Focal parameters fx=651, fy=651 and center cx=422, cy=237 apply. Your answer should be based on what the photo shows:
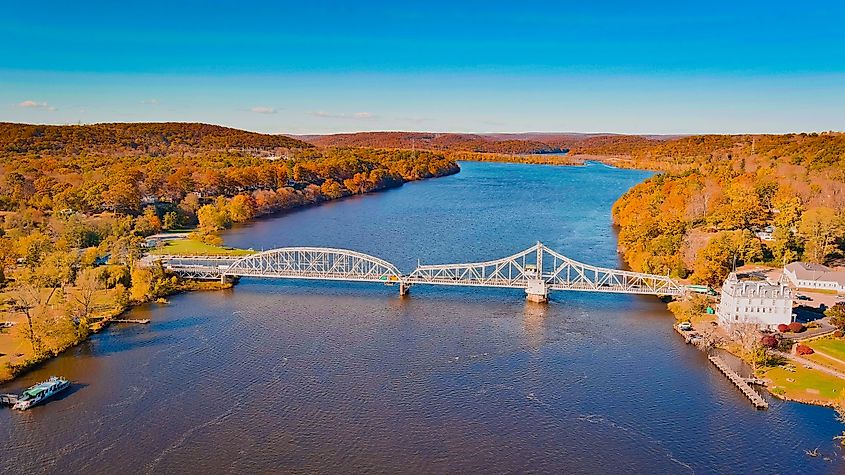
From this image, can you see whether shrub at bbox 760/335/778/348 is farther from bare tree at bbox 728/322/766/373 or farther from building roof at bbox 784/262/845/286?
building roof at bbox 784/262/845/286

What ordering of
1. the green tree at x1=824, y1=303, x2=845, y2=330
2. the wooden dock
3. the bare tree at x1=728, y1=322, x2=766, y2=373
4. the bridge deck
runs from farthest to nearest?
the bridge deck
the green tree at x1=824, y1=303, x2=845, y2=330
the bare tree at x1=728, y1=322, x2=766, y2=373
the wooden dock

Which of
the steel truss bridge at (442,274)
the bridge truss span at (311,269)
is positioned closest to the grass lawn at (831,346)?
the steel truss bridge at (442,274)

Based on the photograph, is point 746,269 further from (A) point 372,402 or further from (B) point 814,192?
(A) point 372,402

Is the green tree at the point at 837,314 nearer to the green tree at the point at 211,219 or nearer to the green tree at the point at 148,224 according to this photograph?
the green tree at the point at 211,219

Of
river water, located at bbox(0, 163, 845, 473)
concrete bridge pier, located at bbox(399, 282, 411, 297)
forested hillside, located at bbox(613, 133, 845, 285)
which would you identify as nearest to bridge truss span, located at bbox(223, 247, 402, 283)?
concrete bridge pier, located at bbox(399, 282, 411, 297)

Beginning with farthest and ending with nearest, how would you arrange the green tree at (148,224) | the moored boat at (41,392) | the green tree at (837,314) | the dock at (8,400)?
the green tree at (148,224) < the green tree at (837,314) < the dock at (8,400) < the moored boat at (41,392)

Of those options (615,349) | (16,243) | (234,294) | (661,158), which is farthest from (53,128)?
(661,158)
